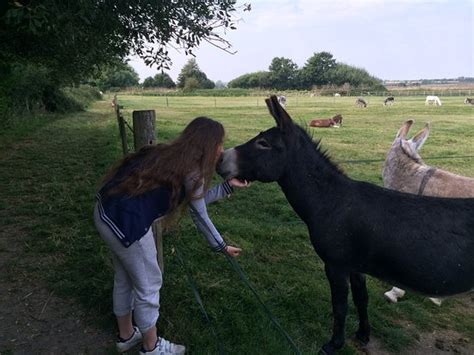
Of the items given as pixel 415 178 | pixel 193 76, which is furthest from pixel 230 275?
pixel 193 76

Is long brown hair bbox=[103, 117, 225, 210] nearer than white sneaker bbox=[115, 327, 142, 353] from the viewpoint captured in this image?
Yes

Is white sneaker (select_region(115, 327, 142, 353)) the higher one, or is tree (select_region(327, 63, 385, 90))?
tree (select_region(327, 63, 385, 90))

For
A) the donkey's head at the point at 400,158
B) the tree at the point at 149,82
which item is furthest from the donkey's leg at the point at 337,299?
the tree at the point at 149,82

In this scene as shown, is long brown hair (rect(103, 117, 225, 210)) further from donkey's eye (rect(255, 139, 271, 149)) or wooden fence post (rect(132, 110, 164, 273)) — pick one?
wooden fence post (rect(132, 110, 164, 273))

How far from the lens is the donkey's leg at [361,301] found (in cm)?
357

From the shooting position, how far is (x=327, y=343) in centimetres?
350

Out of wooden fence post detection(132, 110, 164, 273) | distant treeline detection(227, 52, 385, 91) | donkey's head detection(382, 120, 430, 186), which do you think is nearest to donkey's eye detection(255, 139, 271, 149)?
wooden fence post detection(132, 110, 164, 273)

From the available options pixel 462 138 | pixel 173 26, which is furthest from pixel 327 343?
pixel 462 138

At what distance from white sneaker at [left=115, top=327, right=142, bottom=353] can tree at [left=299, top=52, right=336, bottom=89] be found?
8117cm

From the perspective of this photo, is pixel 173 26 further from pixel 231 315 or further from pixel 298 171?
pixel 231 315

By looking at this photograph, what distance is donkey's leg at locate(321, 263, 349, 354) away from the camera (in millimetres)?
3242

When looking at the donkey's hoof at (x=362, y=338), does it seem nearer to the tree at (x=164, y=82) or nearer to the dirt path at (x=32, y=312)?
the dirt path at (x=32, y=312)

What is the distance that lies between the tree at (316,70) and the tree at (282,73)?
2007mm

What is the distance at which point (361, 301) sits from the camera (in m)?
3.60
